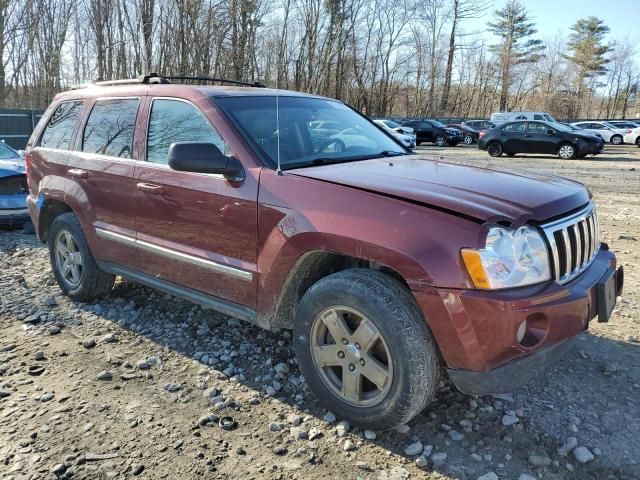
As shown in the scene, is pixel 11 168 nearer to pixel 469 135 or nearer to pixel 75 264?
pixel 75 264

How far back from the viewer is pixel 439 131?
30.0 m

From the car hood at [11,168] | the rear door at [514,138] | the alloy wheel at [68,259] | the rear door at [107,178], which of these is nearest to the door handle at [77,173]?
the rear door at [107,178]

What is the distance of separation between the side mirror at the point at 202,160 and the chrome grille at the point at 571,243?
1720 millimetres

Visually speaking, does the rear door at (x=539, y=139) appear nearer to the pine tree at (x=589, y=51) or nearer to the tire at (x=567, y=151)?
the tire at (x=567, y=151)

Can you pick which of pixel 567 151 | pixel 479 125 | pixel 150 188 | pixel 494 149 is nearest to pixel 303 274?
pixel 150 188

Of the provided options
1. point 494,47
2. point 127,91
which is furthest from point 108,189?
point 494,47

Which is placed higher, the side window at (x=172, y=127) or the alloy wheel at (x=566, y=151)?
the side window at (x=172, y=127)

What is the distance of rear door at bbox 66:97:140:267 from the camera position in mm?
3967

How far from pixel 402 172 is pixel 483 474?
1.64m

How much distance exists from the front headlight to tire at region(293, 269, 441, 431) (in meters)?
0.37

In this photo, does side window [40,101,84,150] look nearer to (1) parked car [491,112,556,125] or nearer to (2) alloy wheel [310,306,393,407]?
(2) alloy wheel [310,306,393,407]

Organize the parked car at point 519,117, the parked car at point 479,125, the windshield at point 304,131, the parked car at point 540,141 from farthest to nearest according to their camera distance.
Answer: the parked car at point 519,117
the parked car at point 479,125
the parked car at point 540,141
the windshield at point 304,131

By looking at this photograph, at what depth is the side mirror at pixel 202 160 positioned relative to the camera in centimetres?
305

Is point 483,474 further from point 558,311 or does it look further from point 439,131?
point 439,131
